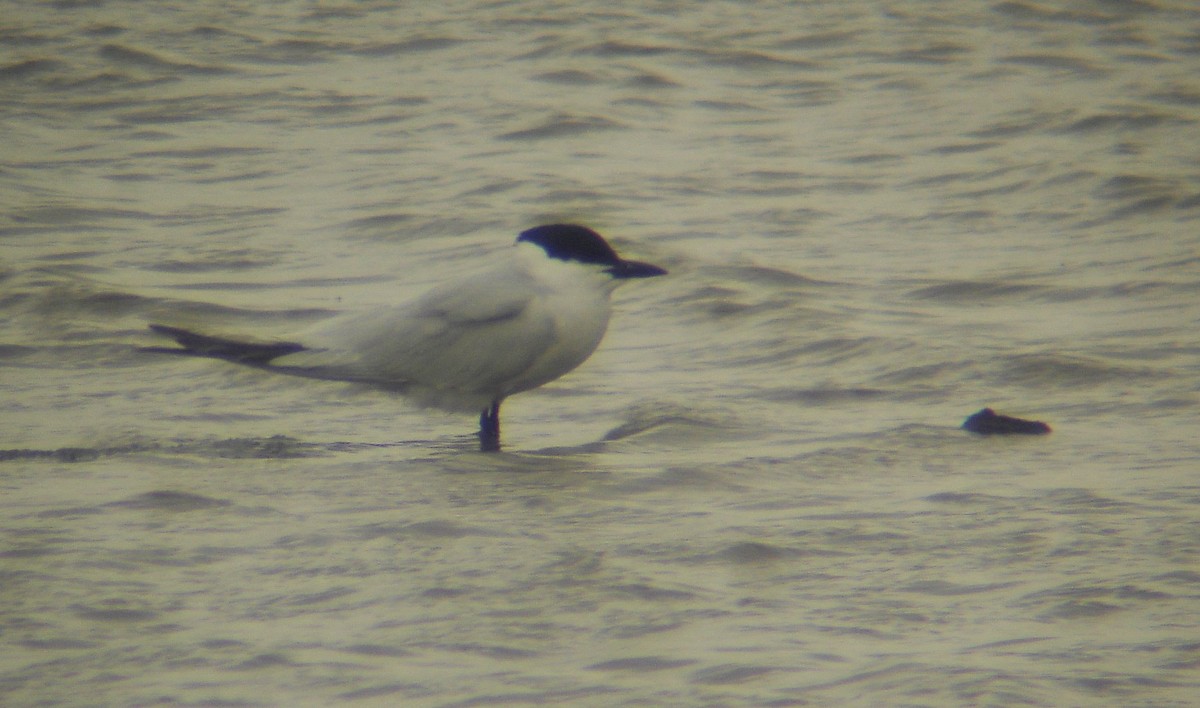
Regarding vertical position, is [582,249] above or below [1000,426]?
above

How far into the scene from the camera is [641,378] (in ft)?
21.8

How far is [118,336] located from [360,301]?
1.13m

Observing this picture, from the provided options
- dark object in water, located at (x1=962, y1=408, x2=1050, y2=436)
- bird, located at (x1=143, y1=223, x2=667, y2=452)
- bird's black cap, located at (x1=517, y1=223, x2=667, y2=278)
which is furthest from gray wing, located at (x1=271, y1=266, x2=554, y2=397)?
dark object in water, located at (x1=962, y1=408, x2=1050, y2=436)

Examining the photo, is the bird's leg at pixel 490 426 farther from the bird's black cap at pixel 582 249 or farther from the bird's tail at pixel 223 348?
the bird's tail at pixel 223 348

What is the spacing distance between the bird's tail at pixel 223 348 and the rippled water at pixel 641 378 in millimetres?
244

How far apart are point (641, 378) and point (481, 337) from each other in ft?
3.36

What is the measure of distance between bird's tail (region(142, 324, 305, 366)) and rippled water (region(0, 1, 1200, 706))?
0.24m

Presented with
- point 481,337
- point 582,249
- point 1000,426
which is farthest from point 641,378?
point 1000,426

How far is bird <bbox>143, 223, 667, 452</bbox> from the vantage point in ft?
19.0

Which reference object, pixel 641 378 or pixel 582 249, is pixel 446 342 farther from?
pixel 641 378

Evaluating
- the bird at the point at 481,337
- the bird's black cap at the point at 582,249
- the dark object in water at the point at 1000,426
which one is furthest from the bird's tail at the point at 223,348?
the dark object in water at the point at 1000,426

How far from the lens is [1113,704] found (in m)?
3.33

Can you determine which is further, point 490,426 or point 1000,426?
point 490,426

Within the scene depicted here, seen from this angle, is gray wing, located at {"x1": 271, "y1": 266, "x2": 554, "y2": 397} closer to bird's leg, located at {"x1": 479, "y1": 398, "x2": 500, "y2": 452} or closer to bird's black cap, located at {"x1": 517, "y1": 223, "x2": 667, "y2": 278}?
bird's leg, located at {"x1": 479, "y1": 398, "x2": 500, "y2": 452}
